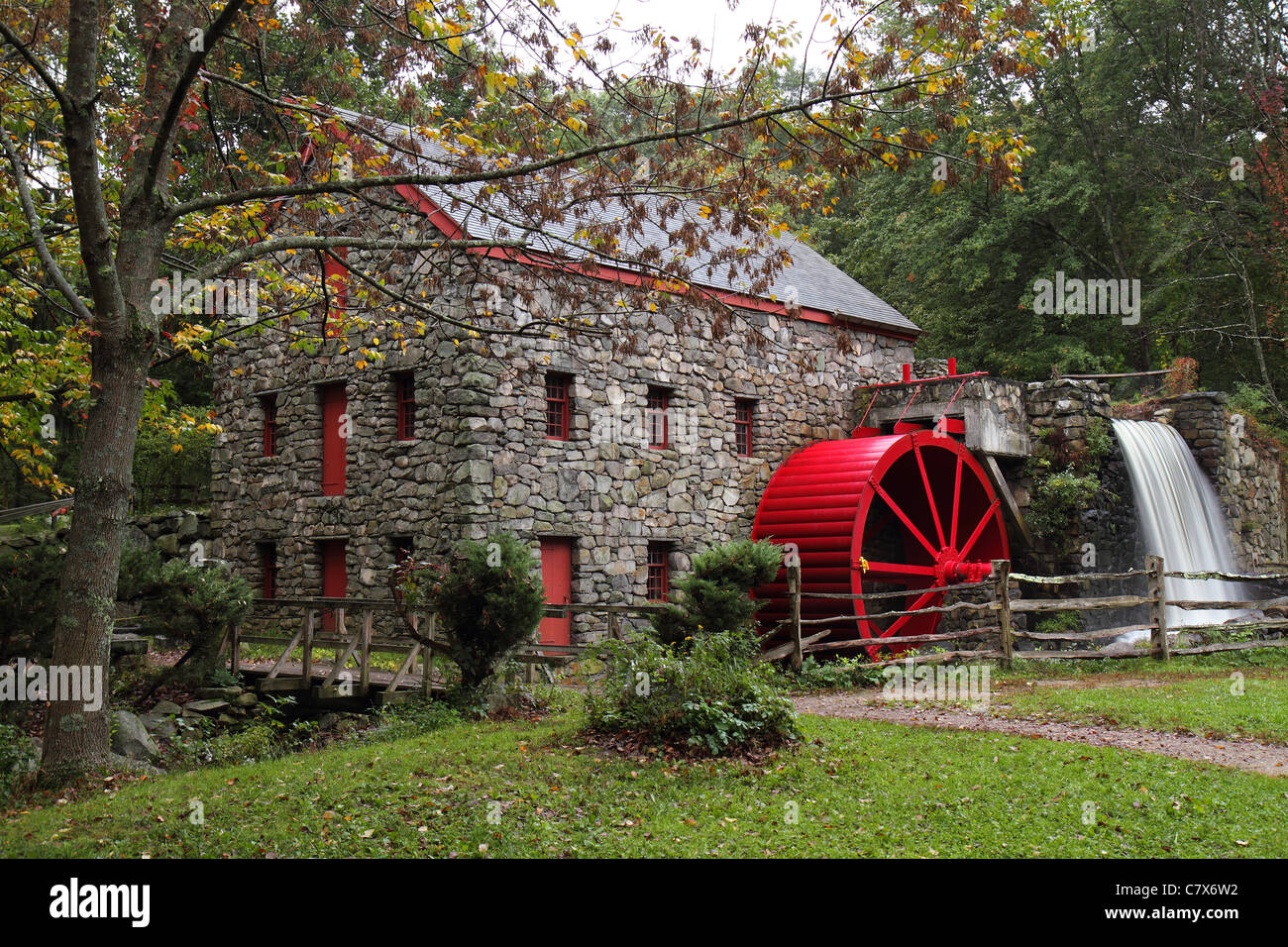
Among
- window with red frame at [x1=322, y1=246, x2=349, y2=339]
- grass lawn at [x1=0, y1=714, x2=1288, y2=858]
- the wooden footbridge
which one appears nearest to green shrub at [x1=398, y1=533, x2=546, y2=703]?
the wooden footbridge

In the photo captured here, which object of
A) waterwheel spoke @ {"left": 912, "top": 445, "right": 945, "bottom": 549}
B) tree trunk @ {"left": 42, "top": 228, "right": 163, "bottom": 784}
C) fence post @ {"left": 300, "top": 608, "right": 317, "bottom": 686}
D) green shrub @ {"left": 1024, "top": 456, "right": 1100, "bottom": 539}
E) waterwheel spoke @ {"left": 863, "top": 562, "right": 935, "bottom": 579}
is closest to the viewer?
tree trunk @ {"left": 42, "top": 228, "right": 163, "bottom": 784}

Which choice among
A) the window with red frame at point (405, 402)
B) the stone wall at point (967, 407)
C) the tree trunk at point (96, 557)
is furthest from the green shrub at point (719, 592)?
the stone wall at point (967, 407)

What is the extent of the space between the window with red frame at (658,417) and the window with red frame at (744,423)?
1502mm

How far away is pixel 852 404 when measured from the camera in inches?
661

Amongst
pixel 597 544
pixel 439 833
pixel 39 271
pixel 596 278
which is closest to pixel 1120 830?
pixel 439 833

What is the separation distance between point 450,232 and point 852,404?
7.50m

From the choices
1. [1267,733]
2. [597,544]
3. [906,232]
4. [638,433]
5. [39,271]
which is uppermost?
[906,232]

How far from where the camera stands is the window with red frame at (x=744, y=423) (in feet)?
50.4

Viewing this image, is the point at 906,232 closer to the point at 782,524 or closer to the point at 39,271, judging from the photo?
the point at 782,524

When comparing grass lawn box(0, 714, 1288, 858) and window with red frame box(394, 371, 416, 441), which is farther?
window with red frame box(394, 371, 416, 441)

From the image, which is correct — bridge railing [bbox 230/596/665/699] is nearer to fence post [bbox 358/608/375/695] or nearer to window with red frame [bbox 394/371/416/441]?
fence post [bbox 358/608/375/695]

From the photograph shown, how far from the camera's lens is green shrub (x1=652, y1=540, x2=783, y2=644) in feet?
35.1

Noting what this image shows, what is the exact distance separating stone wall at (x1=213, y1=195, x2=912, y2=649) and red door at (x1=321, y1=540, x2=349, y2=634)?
14 cm

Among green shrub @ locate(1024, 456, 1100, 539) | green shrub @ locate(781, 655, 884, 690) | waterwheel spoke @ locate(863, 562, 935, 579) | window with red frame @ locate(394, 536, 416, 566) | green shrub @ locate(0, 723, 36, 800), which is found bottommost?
green shrub @ locate(781, 655, 884, 690)
